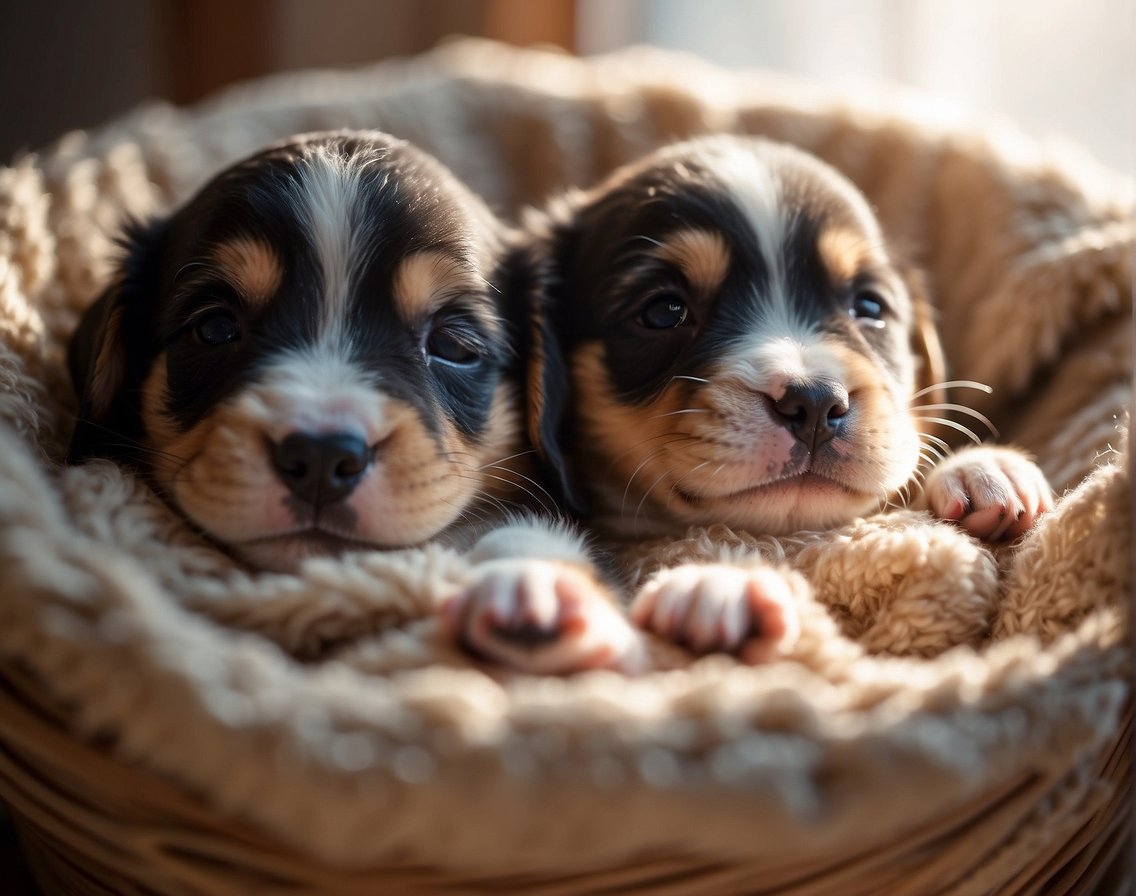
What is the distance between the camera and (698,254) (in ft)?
6.34

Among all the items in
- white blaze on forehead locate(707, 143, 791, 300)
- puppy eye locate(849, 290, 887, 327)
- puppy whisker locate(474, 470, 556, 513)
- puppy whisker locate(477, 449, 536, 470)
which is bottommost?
puppy whisker locate(474, 470, 556, 513)

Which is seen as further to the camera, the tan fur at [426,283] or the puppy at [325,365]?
the tan fur at [426,283]

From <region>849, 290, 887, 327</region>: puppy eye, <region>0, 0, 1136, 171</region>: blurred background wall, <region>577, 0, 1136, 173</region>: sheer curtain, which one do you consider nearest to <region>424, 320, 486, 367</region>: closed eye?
<region>849, 290, 887, 327</region>: puppy eye

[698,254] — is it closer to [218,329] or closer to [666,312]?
[666,312]

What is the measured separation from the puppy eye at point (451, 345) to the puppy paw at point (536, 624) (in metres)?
0.61

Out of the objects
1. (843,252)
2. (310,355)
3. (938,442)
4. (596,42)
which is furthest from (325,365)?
(596,42)

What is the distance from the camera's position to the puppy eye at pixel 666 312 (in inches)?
77.1

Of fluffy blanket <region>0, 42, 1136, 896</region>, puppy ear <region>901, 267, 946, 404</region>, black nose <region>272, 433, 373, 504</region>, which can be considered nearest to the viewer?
fluffy blanket <region>0, 42, 1136, 896</region>

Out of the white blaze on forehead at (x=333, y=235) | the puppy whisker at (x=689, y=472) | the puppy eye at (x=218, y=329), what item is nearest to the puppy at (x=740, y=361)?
the puppy whisker at (x=689, y=472)

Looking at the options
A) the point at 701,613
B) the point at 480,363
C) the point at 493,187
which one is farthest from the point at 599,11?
the point at 701,613

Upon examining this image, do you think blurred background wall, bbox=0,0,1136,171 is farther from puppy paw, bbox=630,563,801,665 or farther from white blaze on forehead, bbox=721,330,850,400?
puppy paw, bbox=630,563,801,665

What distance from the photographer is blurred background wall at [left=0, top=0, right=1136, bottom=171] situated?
8.70ft

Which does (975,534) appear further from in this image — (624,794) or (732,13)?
(732,13)

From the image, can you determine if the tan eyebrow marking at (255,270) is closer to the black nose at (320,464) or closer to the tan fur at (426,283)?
the tan fur at (426,283)
